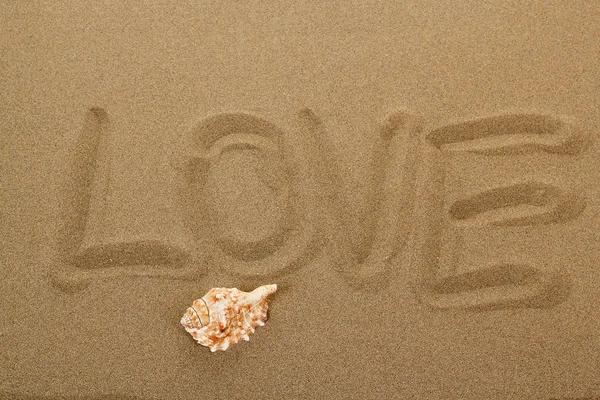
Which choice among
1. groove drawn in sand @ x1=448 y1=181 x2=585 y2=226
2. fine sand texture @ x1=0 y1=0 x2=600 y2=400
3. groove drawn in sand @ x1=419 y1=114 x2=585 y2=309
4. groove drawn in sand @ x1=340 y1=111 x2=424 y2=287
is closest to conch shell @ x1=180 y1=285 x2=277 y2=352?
fine sand texture @ x1=0 y1=0 x2=600 y2=400

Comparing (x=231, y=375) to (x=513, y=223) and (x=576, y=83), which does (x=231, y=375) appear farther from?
(x=576, y=83)

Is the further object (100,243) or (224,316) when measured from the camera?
(100,243)

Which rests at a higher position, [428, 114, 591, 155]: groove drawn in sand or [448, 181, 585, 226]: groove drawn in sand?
[428, 114, 591, 155]: groove drawn in sand

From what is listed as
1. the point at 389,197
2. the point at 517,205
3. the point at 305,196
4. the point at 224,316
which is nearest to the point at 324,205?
the point at 305,196

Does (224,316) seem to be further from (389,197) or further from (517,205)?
(517,205)

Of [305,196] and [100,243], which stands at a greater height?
[305,196]

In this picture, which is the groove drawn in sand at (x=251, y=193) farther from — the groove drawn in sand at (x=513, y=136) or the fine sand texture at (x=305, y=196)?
the groove drawn in sand at (x=513, y=136)

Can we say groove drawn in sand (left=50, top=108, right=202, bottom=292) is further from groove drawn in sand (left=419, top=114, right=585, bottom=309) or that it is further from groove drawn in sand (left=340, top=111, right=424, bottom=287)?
groove drawn in sand (left=419, top=114, right=585, bottom=309)
